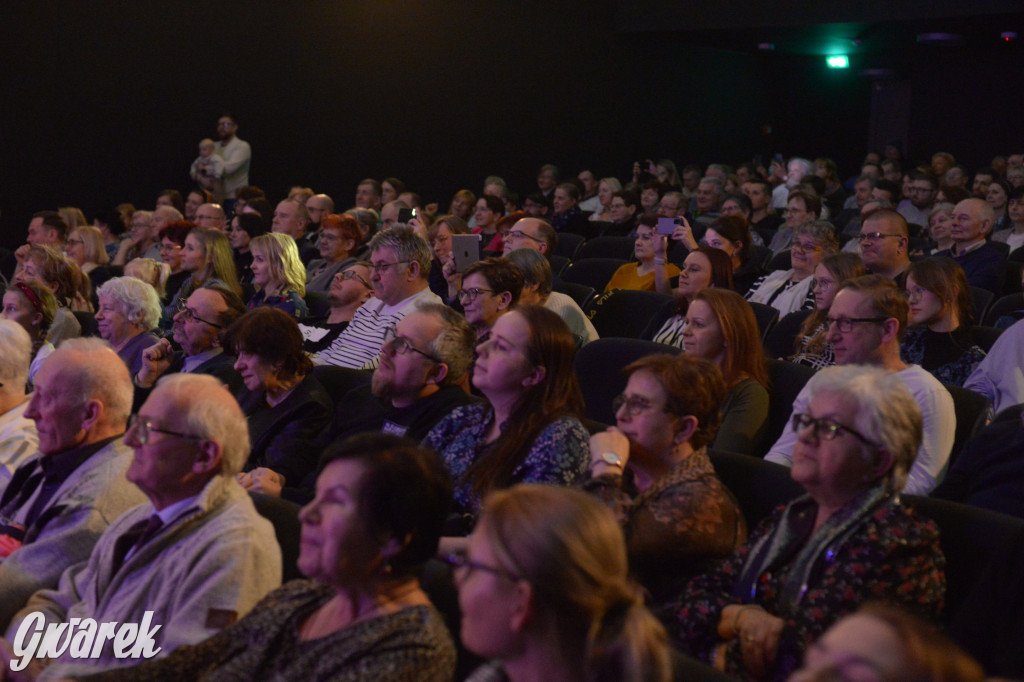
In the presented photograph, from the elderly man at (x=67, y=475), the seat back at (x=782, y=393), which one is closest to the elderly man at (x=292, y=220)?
the seat back at (x=782, y=393)

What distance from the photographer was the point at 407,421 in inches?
116

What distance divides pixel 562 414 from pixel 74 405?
3.95 feet

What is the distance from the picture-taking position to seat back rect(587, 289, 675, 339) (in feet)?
15.0

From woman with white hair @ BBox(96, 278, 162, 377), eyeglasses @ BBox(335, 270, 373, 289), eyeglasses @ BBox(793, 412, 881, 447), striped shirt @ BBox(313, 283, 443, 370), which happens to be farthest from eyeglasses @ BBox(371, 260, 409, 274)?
eyeglasses @ BBox(793, 412, 881, 447)

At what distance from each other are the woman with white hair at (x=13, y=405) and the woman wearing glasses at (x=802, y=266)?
3258 mm

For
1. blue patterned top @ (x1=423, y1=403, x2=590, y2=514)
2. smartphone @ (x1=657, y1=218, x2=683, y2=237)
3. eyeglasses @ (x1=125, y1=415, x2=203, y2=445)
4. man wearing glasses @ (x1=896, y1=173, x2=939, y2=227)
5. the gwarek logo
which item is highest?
man wearing glasses @ (x1=896, y1=173, x2=939, y2=227)

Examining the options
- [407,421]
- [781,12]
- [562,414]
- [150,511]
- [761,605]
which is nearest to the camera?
[761,605]

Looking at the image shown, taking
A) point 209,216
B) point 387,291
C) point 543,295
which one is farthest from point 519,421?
point 209,216

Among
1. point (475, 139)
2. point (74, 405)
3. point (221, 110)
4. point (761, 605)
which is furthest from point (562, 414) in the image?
point (475, 139)

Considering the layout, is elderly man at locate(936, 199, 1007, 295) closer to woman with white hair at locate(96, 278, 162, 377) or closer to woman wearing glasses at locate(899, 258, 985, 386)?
woman wearing glasses at locate(899, 258, 985, 386)

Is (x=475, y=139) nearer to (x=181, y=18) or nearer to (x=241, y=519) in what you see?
(x=181, y=18)

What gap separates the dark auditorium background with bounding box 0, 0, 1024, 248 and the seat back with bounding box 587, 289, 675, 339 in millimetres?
6652

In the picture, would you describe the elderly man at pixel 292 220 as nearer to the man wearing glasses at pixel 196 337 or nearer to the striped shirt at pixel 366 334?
the striped shirt at pixel 366 334

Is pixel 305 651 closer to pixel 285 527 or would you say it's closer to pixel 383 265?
pixel 285 527
